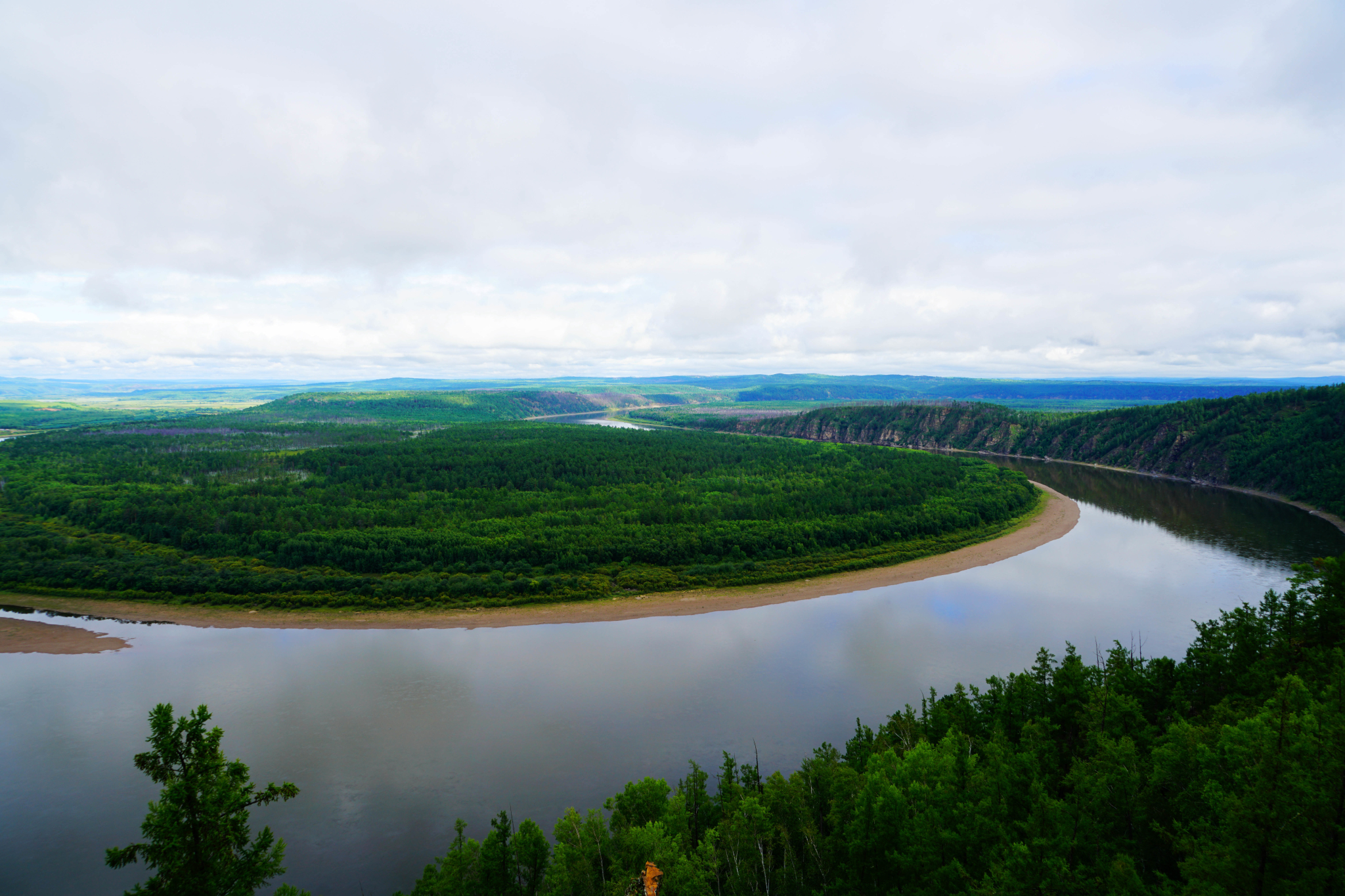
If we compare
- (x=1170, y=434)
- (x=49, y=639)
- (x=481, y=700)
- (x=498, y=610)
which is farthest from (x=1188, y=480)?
(x=49, y=639)

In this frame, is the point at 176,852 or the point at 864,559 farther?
the point at 864,559

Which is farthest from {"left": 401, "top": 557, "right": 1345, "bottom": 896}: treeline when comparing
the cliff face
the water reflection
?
the cliff face

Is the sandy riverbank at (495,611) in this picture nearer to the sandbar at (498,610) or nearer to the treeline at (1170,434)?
the sandbar at (498,610)

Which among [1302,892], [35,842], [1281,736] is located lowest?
[35,842]

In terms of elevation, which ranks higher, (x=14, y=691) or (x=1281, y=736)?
(x=1281, y=736)

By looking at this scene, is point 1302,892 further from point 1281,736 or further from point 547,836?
point 547,836

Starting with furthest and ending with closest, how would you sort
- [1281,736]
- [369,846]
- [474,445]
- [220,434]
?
[220,434] → [474,445] → [369,846] → [1281,736]

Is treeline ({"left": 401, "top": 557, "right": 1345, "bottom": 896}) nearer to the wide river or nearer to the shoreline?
the wide river

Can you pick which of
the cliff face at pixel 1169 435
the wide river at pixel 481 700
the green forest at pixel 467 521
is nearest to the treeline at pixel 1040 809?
the wide river at pixel 481 700

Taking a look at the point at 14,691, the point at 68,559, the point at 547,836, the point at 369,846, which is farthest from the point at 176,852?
the point at 68,559
